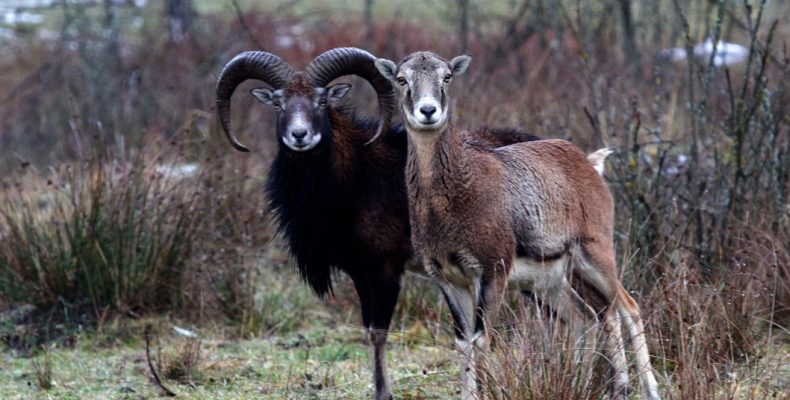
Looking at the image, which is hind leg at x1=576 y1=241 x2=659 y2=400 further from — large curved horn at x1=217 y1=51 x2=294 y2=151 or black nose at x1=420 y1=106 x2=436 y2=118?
large curved horn at x1=217 y1=51 x2=294 y2=151

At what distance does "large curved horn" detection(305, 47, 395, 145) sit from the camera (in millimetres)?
8328

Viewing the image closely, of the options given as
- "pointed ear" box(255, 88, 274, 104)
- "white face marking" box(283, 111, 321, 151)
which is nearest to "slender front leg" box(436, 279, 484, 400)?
"white face marking" box(283, 111, 321, 151)

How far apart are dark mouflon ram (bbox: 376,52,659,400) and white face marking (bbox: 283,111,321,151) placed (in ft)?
2.99

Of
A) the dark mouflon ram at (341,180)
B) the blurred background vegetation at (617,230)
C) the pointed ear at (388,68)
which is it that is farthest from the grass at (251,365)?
the pointed ear at (388,68)

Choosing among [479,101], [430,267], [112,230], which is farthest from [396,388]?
[479,101]

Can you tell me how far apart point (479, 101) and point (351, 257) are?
5.13 m

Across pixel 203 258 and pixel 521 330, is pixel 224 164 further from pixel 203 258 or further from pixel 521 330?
pixel 521 330

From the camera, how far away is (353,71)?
28.0ft

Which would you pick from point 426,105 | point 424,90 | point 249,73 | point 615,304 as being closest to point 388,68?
point 424,90

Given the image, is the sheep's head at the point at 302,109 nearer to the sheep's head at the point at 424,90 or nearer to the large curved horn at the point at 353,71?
the large curved horn at the point at 353,71

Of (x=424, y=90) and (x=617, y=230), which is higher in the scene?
(x=424, y=90)

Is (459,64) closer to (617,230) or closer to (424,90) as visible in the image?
(424,90)

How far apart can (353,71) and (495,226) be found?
2.21 meters

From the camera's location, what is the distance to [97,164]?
10195 millimetres
